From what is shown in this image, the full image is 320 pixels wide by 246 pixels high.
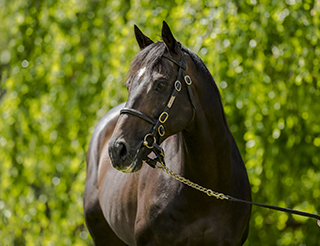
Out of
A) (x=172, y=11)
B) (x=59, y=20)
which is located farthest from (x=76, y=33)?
(x=172, y=11)

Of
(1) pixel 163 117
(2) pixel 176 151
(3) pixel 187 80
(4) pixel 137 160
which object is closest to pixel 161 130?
(1) pixel 163 117

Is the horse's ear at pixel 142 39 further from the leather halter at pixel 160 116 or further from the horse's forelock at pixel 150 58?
the leather halter at pixel 160 116

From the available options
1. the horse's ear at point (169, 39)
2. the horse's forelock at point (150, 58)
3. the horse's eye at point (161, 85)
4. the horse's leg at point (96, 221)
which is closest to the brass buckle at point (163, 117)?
the horse's eye at point (161, 85)

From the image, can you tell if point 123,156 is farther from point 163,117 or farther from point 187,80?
point 187,80

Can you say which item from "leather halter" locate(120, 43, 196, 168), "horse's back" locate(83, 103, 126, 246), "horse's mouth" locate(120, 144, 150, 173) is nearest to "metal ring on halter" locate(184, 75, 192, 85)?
"leather halter" locate(120, 43, 196, 168)

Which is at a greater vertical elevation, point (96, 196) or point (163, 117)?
point (163, 117)

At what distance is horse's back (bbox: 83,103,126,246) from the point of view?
3.25 m

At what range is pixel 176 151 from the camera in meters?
2.23

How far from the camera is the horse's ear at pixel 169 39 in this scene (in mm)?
1907

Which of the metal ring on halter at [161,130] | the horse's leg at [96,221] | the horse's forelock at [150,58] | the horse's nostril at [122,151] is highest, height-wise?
the horse's forelock at [150,58]

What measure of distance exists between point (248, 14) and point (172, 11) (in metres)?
0.86

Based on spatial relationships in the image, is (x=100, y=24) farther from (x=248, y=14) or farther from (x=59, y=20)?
(x=248, y=14)

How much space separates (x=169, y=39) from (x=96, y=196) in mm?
1705

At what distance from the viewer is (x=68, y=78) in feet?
14.5
